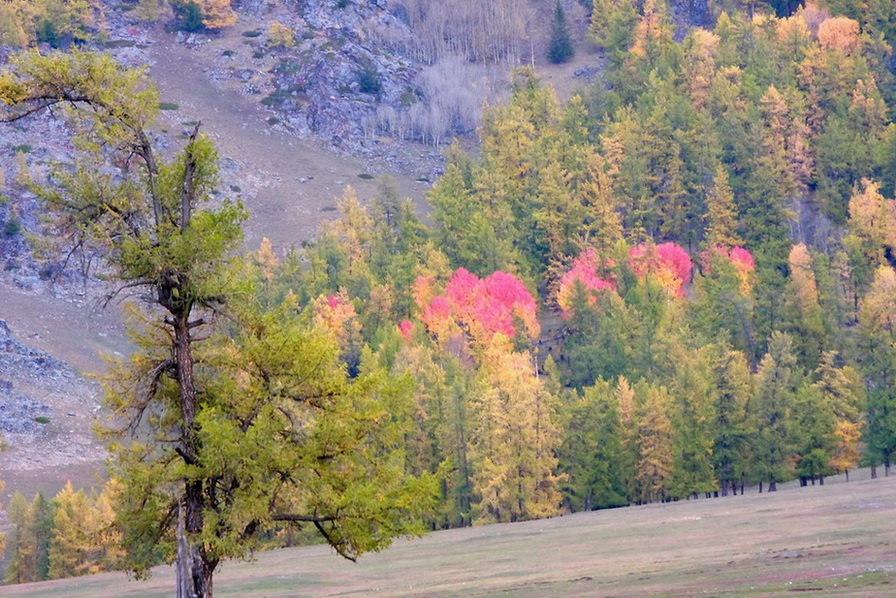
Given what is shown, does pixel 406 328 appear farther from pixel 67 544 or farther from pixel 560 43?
→ pixel 560 43

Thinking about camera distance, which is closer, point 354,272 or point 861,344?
point 861,344

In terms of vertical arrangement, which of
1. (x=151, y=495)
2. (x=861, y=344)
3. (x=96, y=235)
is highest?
(x=96, y=235)

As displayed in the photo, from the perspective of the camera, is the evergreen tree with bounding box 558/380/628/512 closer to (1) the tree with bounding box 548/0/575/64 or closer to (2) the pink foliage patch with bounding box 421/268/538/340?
(2) the pink foliage patch with bounding box 421/268/538/340

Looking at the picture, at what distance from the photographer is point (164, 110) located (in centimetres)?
16962

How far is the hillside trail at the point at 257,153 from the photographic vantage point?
152 meters

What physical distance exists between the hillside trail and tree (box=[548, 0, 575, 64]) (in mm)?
38381

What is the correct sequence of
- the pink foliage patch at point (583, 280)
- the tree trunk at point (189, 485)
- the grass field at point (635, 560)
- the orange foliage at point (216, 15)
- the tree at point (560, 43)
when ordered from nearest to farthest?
the tree trunk at point (189, 485) < the grass field at point (635, 560) < the pink foliage patch at point (583, 280) < the tree at point (560, 43) < the orange foliage at point (216, 15)

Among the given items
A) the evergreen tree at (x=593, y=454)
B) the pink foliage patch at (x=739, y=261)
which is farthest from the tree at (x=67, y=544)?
the pink foliage patch at (x=739, y=261)

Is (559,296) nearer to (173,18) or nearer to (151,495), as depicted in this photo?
(151,495)

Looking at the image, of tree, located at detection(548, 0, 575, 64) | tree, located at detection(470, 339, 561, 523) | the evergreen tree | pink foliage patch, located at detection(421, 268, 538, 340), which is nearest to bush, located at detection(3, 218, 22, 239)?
pink foliage patch, located at detection(421, 268, 538, 340)

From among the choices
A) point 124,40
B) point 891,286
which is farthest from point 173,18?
point 891,286

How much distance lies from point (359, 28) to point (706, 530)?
15706cm

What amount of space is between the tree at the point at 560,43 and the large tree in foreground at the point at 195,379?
550 ft

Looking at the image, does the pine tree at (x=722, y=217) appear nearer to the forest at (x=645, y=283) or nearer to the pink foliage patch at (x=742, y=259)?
the forest at (x=645, y=283)
